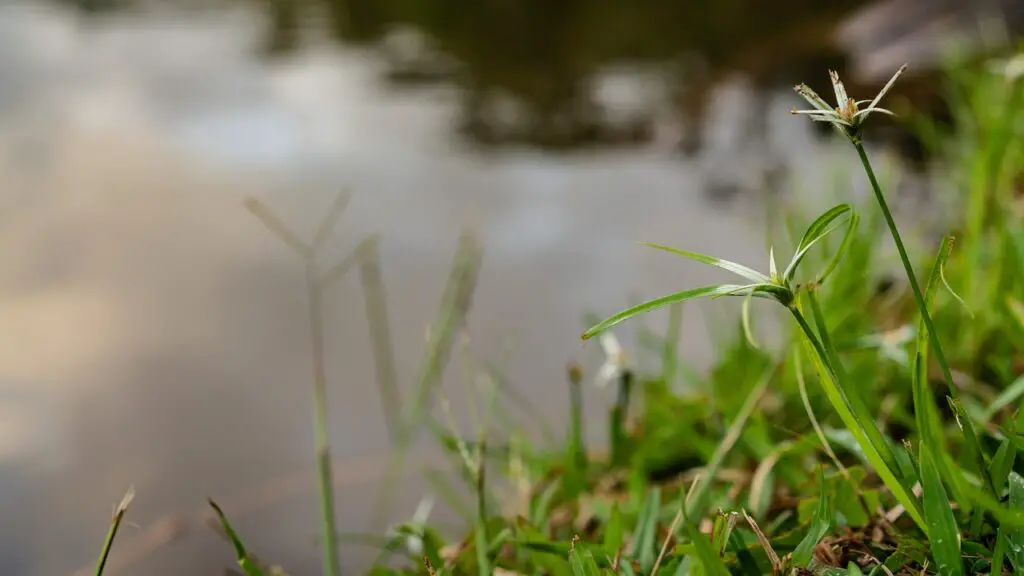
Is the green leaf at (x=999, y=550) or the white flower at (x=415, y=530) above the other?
the green leaf at (x=999, y=550)

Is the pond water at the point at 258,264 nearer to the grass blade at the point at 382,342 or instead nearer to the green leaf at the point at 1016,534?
the grass blade at the point at 382,342

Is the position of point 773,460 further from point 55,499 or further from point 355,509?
point 55,499

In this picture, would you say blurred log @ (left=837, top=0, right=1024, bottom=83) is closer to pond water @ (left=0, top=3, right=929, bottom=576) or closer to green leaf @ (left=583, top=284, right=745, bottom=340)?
pond water @ (left=0, top=3, right=929, bottom=576)

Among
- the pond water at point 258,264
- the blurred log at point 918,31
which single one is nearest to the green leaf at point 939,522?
the pond water at point 258,264

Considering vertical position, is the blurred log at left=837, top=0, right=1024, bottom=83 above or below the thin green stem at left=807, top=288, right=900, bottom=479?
above

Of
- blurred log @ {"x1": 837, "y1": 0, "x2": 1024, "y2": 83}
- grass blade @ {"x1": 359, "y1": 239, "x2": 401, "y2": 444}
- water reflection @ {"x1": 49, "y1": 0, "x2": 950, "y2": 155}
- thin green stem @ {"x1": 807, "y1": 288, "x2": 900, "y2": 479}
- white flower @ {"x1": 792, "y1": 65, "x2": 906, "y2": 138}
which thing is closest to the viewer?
white flower @ {"x1": 792, "y1": 65, "x2": 906, "y2": 138}

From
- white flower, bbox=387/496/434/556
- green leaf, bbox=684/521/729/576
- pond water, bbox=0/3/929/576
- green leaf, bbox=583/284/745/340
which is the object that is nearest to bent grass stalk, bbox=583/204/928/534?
green leaf, bbox=583/284/745/340

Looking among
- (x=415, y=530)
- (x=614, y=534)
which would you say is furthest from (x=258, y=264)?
(x=614, y=534)
